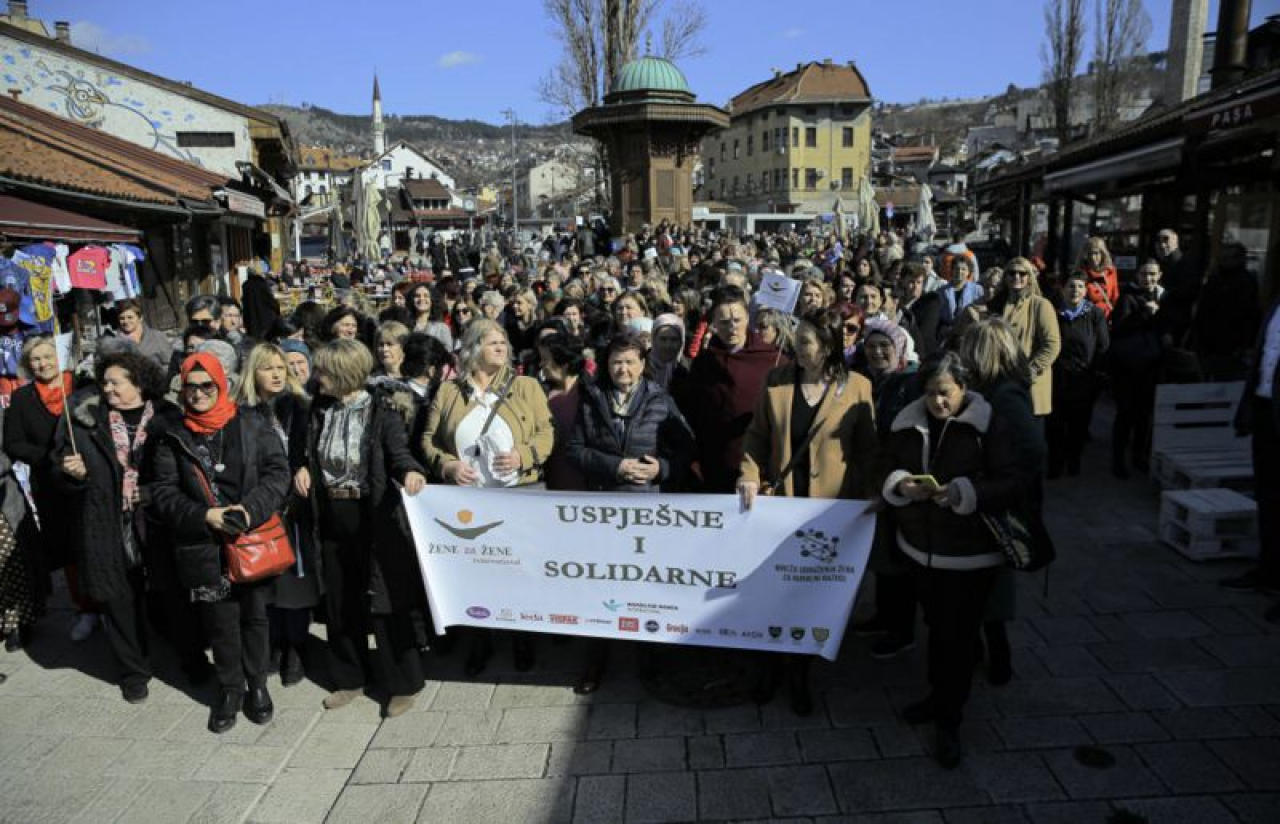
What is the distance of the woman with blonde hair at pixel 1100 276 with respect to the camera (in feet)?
27.2

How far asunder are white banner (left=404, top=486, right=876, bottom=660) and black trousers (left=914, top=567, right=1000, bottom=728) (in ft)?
1.20

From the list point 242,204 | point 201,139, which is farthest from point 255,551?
point 201,139

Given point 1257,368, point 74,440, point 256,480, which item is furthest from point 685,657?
point 1257,368

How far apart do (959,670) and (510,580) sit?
2194 mm

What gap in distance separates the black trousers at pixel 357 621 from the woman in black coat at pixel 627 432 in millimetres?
1182

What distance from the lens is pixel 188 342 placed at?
6.45 m

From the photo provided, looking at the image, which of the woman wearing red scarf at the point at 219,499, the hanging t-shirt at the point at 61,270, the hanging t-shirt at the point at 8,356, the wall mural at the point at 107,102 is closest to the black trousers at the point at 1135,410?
the woman wearing red scarf at the point at 219,499

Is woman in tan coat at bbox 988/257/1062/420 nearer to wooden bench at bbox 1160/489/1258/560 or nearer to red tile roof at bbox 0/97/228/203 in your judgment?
wooden bench at bbox 1160/489/1258/560

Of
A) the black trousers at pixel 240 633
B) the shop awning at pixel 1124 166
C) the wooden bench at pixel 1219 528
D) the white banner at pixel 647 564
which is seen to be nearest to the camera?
the white banner at pixel 647 564

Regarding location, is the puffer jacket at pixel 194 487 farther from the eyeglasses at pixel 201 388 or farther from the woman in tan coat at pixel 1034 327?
the woman in tan coat at pixel 1034 327

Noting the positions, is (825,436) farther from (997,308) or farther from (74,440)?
(997,308)

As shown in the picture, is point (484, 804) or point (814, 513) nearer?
point (484, 804)

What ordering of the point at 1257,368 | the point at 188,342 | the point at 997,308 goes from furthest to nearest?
the point at 997,308, the point at 188,342, the point at 1257,368

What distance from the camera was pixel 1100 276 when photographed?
331 inches
